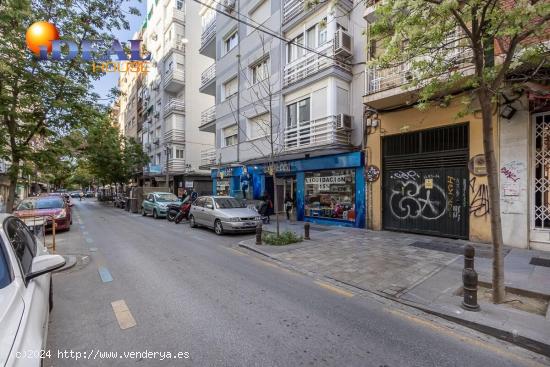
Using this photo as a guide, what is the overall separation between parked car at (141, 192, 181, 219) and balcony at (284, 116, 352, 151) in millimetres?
8871

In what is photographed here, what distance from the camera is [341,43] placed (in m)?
11.9

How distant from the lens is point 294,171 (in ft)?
49.5

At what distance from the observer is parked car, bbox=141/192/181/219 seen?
1812 centimetres

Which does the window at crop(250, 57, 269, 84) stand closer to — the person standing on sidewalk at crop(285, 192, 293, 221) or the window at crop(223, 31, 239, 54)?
the window at crop(223, 31, 239, 54)

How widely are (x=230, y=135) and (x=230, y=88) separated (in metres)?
3.09

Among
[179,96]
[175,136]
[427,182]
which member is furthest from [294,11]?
[179,96]

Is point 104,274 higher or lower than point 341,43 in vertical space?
lower

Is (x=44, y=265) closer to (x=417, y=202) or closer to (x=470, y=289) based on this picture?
(x=470, y=289)

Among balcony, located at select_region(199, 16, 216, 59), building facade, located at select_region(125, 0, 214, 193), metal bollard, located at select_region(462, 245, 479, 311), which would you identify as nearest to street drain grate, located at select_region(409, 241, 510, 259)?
metal bollard, located at select_region(462, 245, 479, 311)

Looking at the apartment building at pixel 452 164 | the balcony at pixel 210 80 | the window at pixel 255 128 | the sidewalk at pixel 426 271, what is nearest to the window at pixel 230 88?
the balcony at pixel 210 80

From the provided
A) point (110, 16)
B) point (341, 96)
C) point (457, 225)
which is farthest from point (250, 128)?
point (457, 225)

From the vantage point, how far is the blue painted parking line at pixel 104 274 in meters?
5.72

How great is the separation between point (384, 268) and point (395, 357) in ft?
11.3

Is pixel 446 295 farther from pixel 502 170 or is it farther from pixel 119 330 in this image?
pixel 502 170
